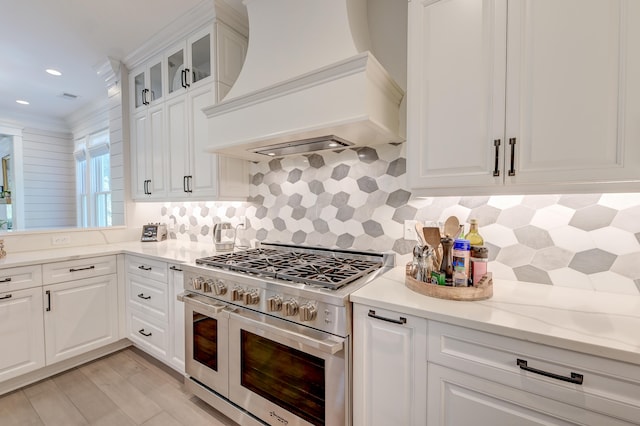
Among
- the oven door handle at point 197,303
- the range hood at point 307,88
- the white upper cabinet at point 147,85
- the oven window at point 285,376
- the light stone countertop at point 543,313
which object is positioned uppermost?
the white upper cabinet at point 147,85

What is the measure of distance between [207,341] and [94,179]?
4.74 m

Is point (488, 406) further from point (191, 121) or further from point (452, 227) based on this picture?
point (191, 121)

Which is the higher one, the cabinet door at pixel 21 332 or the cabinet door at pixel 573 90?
the cabinet door at pixel 573 90

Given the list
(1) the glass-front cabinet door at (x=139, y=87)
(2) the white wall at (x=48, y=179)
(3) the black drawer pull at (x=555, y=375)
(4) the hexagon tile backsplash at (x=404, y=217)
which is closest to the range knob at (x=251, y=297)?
(4) the hexagon tile backsplash at (x=404, y=217)

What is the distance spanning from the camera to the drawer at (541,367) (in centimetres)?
83

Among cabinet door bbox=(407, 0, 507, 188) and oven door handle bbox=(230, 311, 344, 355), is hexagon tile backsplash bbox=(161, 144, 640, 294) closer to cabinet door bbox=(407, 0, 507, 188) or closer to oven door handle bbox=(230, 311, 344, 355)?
cabinet door bbox=(407, 0, 507, 188)

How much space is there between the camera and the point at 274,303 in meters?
1.50

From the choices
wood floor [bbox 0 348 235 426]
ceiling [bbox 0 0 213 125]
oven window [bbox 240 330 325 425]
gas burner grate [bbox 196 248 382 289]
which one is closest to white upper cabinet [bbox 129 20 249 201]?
ceiling [bbox 0 0 213 125]

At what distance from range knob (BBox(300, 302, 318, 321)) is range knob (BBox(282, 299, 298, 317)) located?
0.06m

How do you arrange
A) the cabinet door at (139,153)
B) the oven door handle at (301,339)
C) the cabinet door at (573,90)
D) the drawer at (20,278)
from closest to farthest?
the cabinet door at (573,90), the oven door handle at (301,339), the drawer at (20,278), the cabinet door at (139,153)

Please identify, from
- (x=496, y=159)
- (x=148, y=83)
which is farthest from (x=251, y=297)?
(x=148, y=83)

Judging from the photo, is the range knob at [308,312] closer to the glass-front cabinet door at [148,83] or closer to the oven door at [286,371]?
the oven door at [286,371]

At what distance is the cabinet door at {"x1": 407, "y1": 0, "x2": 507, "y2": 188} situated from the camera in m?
1.21

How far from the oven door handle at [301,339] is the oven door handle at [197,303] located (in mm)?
174
